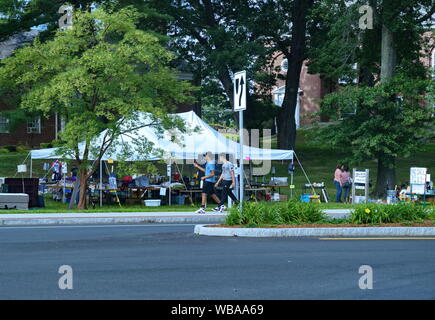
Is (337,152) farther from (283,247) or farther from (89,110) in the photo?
(283,247)

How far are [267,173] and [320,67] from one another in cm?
756

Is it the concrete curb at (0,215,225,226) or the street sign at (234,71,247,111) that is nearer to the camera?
the street sign at (234,71,247,111)

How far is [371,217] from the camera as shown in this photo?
15016 mm

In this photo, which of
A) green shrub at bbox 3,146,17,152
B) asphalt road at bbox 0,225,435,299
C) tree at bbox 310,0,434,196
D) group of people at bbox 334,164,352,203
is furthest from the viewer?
green shrub at bbox 3,146,17,152

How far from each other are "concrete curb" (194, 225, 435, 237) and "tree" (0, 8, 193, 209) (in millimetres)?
9535

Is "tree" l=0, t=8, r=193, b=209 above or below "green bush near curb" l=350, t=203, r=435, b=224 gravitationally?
above

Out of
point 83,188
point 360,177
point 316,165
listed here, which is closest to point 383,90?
point 360,177

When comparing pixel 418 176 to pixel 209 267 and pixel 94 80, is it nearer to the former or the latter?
pixel 94 80

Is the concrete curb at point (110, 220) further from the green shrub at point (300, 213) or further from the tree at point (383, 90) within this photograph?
the tree at point (383, 90)

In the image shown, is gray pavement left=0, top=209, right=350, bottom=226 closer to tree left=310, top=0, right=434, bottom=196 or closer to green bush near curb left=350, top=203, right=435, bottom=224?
green bush near curb left=350, top=203, right=435, bottom=224

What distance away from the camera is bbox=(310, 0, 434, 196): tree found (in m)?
31.5

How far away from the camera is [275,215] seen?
1505 cm


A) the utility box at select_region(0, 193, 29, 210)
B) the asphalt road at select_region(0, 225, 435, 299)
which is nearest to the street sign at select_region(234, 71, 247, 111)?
the asphalt road at select_region(0, 225, 435, 299)
